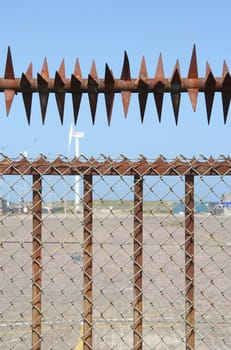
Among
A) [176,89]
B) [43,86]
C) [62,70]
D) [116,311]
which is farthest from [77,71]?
[116,311]

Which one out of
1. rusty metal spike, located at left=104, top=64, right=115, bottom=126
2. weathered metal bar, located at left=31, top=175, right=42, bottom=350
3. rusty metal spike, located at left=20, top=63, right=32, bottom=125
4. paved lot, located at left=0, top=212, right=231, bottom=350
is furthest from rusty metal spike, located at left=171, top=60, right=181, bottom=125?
paved lot, located at left=0, top=212, right=231, bottom=350

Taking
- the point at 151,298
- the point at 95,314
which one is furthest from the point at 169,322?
the point at 151,298

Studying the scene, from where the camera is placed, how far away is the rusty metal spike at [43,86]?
2.28 meters

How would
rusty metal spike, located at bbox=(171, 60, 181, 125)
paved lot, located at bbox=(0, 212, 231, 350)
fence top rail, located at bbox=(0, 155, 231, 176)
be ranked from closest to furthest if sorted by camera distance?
rusty metal spike, located at bbox=(171, 60, 181, 125) → fence top rail, located at bbox=(0, 155, 231, 176) → paved lot, located at bbox=(0, 212, 231, 350)

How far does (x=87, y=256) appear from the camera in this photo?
279 centimetres

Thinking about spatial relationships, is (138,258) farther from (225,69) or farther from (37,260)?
(225,69)

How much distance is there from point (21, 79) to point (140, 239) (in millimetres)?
1167

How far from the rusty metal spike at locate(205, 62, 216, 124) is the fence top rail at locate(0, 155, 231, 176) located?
50 cm

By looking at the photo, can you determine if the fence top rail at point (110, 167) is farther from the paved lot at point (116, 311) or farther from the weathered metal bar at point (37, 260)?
the paved lot at point (116, 311)

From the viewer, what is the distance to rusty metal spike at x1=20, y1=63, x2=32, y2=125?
7.51 ft

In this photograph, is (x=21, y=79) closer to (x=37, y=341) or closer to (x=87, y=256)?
(x=87, y=256)

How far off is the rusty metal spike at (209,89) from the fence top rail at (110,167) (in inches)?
19.6

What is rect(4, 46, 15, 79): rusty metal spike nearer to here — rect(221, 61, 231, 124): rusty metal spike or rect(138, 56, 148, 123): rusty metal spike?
rect(138, 56, 148, 123): rusty metal spike

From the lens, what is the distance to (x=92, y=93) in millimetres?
2320
